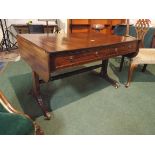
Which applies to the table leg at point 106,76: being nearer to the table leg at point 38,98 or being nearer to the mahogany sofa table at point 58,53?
the mahogany sofa table at point 58,53

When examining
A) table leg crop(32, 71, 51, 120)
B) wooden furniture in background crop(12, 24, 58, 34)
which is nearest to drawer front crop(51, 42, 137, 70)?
table leg crop(32, 71, 51, 120)

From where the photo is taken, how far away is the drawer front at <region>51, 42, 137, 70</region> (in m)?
1.30

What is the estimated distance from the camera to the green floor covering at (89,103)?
5.28 feet

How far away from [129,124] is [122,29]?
110 inches

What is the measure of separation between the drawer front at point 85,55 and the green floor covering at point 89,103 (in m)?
0.65

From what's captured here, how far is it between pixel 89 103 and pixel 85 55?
749mm

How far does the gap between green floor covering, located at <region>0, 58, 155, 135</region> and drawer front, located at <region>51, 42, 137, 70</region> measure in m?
0.65
